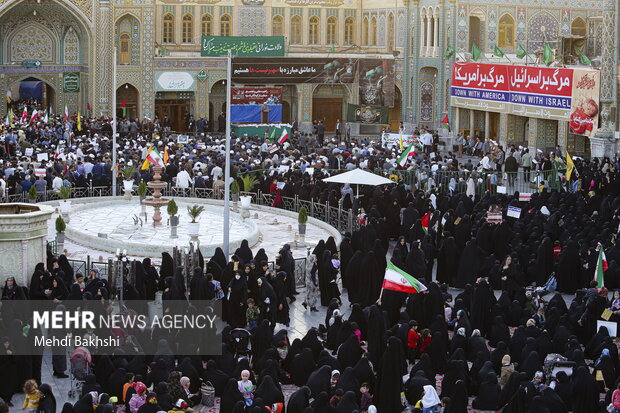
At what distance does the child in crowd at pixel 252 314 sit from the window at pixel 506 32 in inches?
899

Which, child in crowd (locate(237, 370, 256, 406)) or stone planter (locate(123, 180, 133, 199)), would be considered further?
stone planter (locate(123, 180, 133, 199))

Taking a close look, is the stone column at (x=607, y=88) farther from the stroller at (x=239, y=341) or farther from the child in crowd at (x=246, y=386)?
the child in crowd at (x=246, y=386)

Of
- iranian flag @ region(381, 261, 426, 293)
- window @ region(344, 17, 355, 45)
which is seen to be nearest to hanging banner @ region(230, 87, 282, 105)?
window @ region(344, 17, 355, 45)

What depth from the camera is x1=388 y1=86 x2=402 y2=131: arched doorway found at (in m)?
37.8

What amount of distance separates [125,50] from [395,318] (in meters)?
24.2

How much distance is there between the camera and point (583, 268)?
1608 cm

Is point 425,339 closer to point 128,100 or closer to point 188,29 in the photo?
point 128,100

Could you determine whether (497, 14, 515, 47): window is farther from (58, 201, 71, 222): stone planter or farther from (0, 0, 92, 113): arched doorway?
(58, 201, 71, 222): stone planter

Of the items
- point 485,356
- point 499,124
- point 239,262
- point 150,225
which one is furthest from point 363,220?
point 499,124

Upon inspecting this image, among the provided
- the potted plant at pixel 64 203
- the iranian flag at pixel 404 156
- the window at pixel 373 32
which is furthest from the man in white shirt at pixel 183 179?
the window at pixel 373 32

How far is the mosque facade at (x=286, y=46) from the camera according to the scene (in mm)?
33812

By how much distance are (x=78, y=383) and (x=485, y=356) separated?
4.35m

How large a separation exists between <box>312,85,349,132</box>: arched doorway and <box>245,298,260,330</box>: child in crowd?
1019 inches

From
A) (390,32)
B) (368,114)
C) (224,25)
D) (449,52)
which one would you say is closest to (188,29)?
(224,25)
